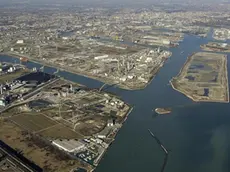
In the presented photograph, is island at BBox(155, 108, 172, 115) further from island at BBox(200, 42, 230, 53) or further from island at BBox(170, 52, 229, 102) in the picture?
island at BBox(200, 42, 230, 53)

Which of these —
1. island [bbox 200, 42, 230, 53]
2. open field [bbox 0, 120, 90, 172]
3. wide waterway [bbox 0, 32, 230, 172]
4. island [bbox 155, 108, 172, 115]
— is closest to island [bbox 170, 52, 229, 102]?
wide waterway [bbox 0, 32, 230, 172]

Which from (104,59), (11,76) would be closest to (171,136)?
(11,76)

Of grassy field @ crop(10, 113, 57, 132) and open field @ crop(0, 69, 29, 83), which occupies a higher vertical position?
open field @ crop(0, 69, 29, 83)

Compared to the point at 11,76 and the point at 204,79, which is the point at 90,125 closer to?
the point at 11,76

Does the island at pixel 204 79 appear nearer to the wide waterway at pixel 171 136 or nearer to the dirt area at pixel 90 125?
the wide waterway at pixel 171 136

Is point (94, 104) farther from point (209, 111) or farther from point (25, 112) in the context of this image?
point (209, 111)

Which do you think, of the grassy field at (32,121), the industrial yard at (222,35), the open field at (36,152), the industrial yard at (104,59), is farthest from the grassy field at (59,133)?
the industrial yard at (222,35)
